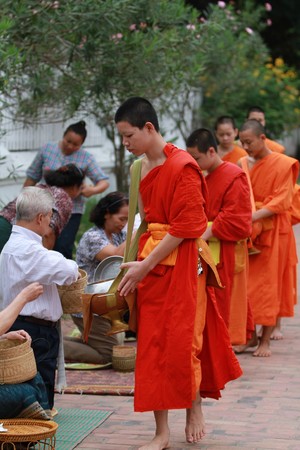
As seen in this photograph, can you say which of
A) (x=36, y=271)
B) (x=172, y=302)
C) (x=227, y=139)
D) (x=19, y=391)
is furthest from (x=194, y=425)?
(x=227, y=139)

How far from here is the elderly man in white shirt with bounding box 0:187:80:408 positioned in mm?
5562

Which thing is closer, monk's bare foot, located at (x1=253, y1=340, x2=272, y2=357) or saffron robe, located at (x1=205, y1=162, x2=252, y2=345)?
saffron robe, located at (x1=205, y1=162, x2=252, y2=345)

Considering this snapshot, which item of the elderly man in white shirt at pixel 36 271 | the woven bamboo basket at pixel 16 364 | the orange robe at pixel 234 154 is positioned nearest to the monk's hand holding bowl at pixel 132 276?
the elderly man in white shirt at pixel 36 271

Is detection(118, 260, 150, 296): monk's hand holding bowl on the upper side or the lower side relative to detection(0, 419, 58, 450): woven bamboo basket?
upper

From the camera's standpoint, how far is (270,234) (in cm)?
859

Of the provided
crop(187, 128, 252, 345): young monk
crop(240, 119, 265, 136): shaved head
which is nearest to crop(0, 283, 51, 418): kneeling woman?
crop(187, 128, 252, 345): young monk

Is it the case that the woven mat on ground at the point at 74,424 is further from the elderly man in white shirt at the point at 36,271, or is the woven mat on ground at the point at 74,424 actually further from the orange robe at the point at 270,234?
the orange robe at the point at 270,234

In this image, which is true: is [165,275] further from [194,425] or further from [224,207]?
[224,207]

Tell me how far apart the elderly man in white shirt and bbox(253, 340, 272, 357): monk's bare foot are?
9.25ft

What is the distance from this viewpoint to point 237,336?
7715 millimetres

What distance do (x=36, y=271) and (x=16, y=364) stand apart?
1.98 ft

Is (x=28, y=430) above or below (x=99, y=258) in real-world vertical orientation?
below

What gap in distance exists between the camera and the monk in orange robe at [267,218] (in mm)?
8406

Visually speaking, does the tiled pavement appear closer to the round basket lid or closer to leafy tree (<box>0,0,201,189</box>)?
the round basket lid
